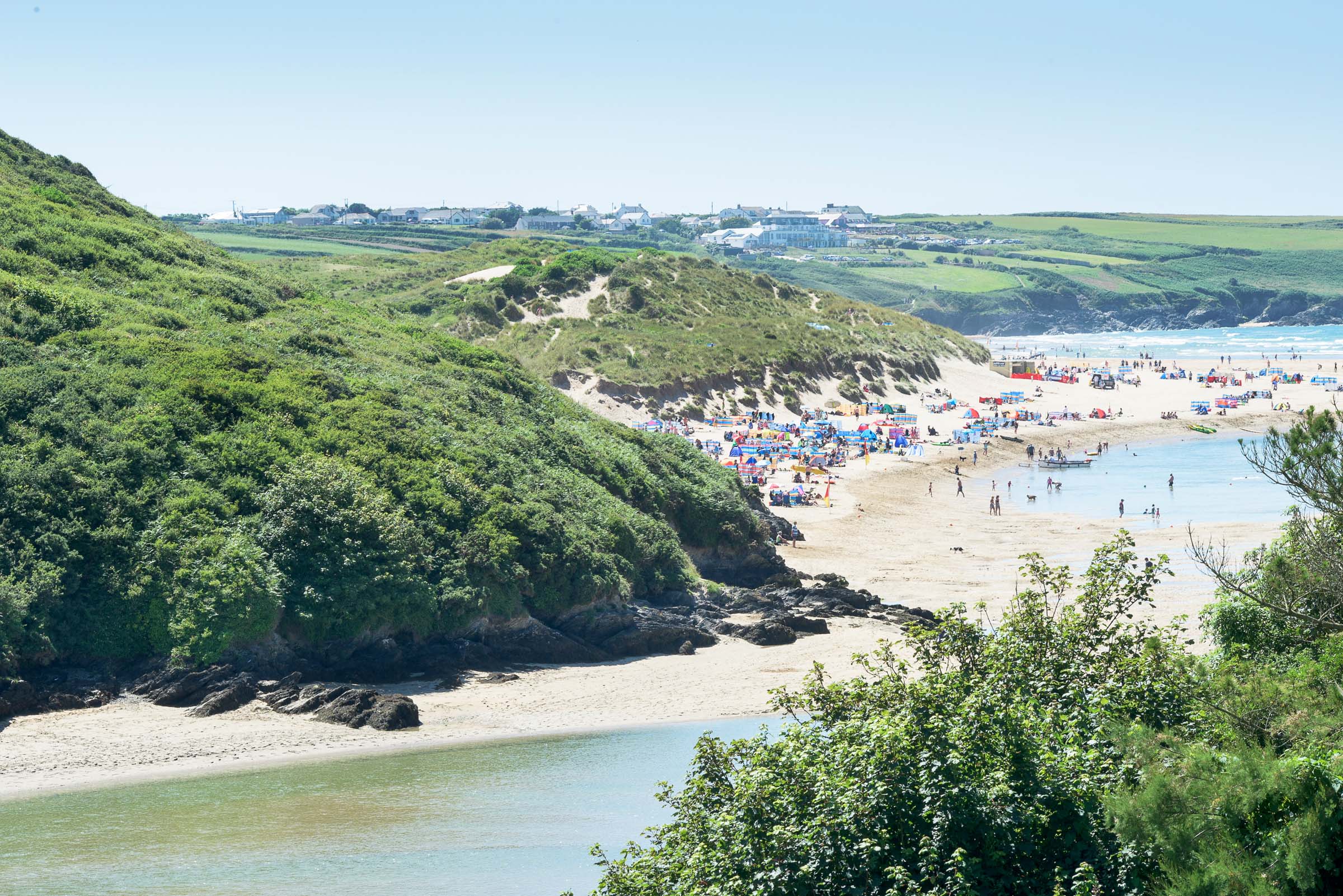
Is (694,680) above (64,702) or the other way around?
the other way around

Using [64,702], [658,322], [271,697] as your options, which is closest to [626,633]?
[271,697]

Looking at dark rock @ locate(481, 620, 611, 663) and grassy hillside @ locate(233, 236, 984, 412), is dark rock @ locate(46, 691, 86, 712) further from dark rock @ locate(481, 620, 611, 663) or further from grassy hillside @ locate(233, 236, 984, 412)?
grassy hillside @ locate(233, 236, 984, 412)

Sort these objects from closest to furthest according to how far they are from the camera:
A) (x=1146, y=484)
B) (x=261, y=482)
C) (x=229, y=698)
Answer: (x=229, y=698) < (x=261, y=482) < (x=1146, y=484)

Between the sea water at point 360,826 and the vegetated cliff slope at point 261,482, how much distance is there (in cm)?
586

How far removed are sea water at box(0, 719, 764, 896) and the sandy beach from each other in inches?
47.2

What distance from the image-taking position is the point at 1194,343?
157750 mm

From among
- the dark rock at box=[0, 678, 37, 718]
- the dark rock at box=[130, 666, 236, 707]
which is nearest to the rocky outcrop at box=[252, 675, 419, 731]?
the dark rock at box=[130, 666, 236, 707]

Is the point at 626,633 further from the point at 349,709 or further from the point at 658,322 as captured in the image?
the point at 658,322

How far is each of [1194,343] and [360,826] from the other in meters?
153

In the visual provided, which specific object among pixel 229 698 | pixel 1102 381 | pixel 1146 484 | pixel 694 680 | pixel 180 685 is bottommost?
pixel 694 680

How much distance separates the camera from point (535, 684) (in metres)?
32.1

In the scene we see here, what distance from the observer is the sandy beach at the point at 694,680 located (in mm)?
26391

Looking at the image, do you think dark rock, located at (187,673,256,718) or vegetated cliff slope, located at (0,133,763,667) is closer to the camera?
dark rock, located at (187,673,256,718)

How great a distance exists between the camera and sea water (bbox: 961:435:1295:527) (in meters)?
54.7
